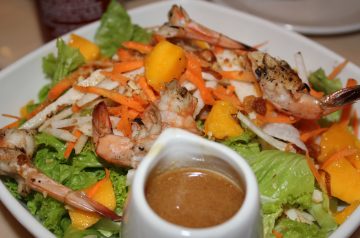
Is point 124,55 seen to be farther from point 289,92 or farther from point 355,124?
point 355,124

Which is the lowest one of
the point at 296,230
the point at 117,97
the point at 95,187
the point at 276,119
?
the point at 296,230

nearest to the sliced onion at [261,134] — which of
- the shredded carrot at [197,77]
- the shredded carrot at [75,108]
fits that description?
the shredded carrot at [197,77]

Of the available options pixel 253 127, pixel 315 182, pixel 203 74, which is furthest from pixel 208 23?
pixel 315 182

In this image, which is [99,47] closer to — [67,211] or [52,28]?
[52,28]

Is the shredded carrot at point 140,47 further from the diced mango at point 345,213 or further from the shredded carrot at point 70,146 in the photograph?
the diced mango at point 345,213

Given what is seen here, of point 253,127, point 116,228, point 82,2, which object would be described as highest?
point 82,2

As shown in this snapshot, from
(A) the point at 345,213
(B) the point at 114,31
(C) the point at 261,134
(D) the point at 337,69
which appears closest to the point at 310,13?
(D) the point at 337,69
